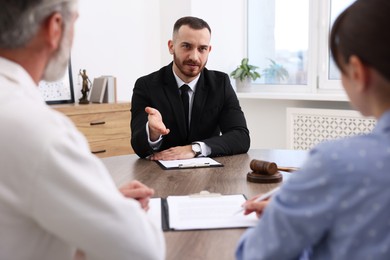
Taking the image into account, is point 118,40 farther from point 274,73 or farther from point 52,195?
point 52,195

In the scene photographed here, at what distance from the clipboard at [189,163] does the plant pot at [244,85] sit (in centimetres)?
238

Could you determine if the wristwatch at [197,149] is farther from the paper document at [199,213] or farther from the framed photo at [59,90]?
the framed photo at [59,90]

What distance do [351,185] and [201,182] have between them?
3.55ft

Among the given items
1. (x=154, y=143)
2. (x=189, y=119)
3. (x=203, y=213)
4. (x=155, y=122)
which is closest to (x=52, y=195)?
(x=203, y=213)

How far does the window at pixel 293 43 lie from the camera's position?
4.19m

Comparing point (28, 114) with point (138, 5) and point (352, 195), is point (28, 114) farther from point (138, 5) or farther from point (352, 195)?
point (138, 5)

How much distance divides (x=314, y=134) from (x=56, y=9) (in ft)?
11.3

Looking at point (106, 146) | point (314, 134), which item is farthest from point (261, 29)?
point (106, 146)

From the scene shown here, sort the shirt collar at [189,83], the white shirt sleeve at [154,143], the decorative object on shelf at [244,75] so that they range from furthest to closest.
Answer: the decorative object on shelf at [244,75], the shirt collar at [189,83], the white shirt sleeve at [154,143]

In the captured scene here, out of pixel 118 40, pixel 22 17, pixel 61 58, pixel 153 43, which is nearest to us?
pixel 22 17

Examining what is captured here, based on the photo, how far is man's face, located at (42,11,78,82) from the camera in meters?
0.99

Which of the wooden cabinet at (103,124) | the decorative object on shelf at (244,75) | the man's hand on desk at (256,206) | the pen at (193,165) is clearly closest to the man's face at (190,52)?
the pen at (193,165)

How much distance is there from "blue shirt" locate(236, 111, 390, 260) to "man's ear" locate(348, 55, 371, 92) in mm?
63

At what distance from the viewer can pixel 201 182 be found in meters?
1.82
